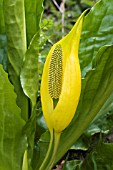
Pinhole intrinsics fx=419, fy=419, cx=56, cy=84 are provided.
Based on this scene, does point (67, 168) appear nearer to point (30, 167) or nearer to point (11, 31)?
point (30, 167)

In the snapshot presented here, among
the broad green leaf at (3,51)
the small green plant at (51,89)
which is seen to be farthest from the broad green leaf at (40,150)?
the broad green leaf at (3,51)

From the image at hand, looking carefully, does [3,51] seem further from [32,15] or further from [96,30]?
[96,30]

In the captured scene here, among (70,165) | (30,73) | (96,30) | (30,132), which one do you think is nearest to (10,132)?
(30,132)

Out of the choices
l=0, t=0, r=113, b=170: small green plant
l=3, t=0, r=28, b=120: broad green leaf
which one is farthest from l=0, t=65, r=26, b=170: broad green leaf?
l=3, t=0, r=28, b=120: broad green leaf

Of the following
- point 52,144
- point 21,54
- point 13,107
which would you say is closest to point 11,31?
point 21,54

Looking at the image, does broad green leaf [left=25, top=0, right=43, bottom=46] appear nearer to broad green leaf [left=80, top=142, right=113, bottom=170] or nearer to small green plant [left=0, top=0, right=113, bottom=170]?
small green plant [left=0, top=0, right=113, bottom=170]

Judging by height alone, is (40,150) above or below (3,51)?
below
